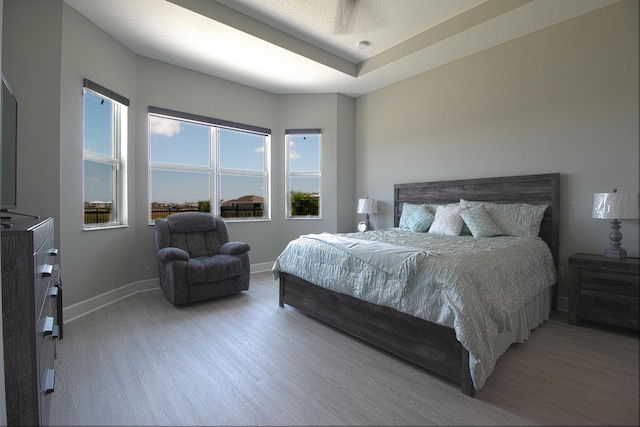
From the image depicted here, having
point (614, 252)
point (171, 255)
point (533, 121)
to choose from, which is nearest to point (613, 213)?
point (614, 252)

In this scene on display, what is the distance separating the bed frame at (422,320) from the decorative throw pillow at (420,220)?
29 cm

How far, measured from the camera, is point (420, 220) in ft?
11.6

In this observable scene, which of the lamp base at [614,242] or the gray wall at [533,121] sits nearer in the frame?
the gray wall at [533,121]

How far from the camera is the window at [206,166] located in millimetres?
3809

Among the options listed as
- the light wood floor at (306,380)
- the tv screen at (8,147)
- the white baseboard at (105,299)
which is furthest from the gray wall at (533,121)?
the white baseboard at (105,299)

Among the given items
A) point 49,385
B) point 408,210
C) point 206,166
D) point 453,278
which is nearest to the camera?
point 49,385

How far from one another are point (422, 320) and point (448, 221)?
1.71 metres

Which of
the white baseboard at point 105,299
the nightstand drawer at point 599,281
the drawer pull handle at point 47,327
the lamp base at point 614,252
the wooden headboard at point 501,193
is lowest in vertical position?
the white baseboard at point 105,299

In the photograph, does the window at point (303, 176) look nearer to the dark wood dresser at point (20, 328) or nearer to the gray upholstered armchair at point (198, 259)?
the gray upholstered armchair at point (198, 259)

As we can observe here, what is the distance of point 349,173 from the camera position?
4816mm

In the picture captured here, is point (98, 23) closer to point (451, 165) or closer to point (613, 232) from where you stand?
point (451, 165)

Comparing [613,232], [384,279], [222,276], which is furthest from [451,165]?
[222,276]

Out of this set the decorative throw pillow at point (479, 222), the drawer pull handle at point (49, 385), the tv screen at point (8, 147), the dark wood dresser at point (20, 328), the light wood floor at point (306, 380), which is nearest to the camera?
the dark wood dresser at point (20, 328)

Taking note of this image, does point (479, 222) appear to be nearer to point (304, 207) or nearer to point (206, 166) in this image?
point (304, 207)
